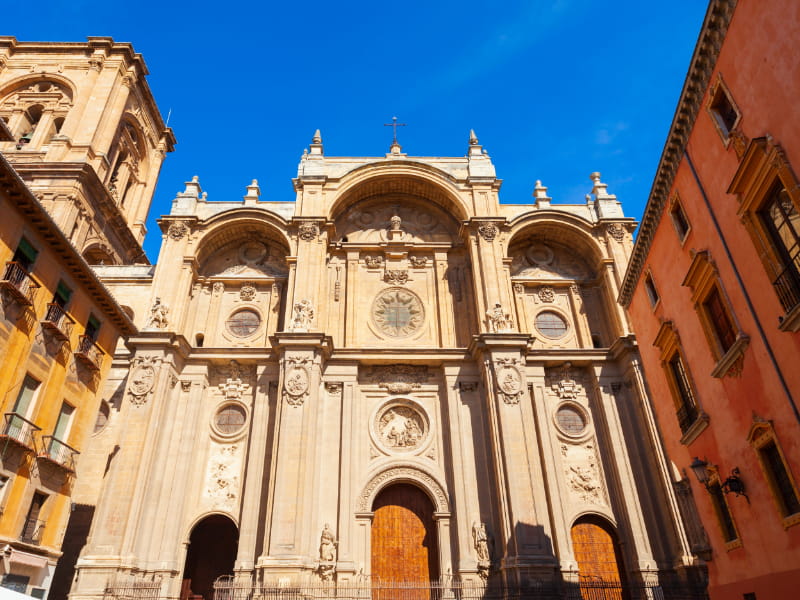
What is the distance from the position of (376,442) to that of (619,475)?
955cm

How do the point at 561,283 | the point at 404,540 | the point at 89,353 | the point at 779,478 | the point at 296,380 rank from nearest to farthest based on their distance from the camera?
the point at 779,478
the point at 89,353
the point at 404,540
the point at 296,380
the point at 561,283

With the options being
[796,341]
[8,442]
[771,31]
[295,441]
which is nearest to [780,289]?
[796,341]

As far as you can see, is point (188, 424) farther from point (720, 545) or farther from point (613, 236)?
point (613, 236)

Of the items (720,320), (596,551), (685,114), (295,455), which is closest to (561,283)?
(596,551)

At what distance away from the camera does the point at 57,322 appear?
16.3 meters

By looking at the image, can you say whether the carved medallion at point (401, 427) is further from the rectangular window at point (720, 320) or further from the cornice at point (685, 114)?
the rectangular window at point (720, 320)

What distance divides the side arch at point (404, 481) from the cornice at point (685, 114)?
35.1 feet

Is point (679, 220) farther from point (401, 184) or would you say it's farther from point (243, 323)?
point (243, 323)

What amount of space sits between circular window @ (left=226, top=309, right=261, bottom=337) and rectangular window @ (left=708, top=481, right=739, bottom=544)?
1874 centimetres

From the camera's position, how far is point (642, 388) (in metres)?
22.0

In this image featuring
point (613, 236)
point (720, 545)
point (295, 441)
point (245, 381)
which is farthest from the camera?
point (613, 236)

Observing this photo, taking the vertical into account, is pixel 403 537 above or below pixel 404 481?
below

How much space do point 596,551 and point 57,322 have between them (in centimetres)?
2005

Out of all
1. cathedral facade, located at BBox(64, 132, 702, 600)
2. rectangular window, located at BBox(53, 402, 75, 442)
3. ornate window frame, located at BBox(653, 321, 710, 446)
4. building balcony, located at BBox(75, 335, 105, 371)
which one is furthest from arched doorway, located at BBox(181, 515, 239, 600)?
ornate window frame, located at BBox(653, 321, 710, 446)
